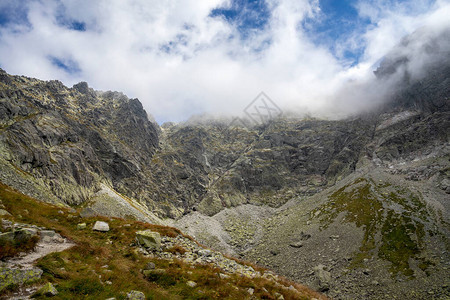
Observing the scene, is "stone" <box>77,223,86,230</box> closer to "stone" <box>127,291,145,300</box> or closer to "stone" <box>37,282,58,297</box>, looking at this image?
"stone" <box>37,282,58,297</box>

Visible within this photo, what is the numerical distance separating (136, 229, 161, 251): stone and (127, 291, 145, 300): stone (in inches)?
363

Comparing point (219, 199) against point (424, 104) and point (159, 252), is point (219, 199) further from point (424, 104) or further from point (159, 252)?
point (424, 104)

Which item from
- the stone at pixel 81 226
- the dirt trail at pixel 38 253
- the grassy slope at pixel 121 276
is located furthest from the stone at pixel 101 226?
the dirt trail at pixel 38 253

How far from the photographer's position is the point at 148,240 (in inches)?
858

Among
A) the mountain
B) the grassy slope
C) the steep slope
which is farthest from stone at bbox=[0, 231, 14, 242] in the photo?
the steep slope

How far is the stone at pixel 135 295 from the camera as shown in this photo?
11930 mm

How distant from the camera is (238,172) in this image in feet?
605

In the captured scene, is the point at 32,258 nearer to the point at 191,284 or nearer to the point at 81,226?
the point at 191,284

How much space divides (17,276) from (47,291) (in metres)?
1.98

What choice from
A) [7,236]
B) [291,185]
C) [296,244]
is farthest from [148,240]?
[291,185]

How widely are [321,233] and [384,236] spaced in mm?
19976

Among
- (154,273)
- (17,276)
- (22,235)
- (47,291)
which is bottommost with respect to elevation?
(154,273)

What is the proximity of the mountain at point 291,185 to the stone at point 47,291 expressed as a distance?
23.4 m

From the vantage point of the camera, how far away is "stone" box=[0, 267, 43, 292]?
33.1ft
